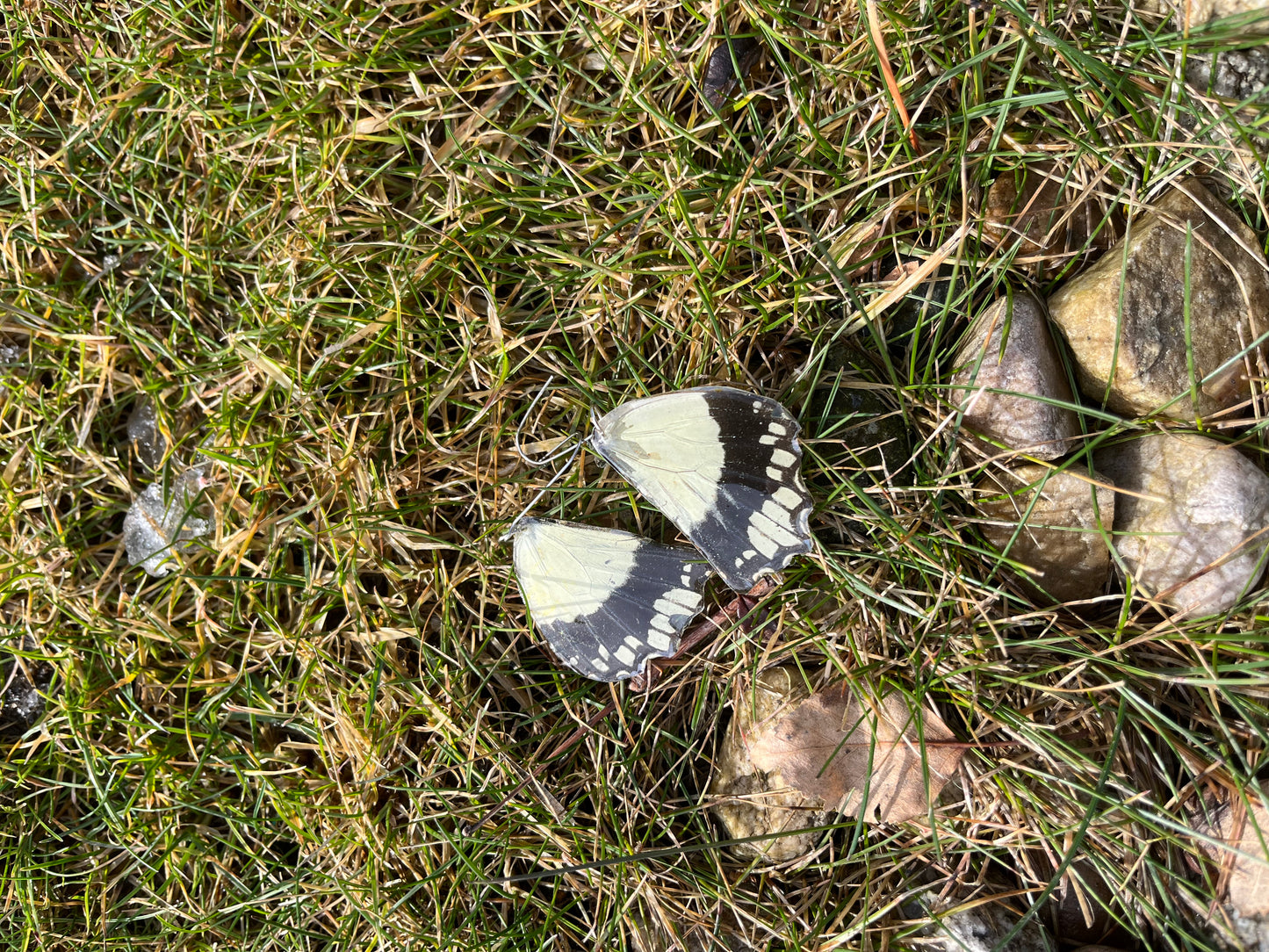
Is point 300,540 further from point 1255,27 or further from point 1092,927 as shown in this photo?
point 1255,27

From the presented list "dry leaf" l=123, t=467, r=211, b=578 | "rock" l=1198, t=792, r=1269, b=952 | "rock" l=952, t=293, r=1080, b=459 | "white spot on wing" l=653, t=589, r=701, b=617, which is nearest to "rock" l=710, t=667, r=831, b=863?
"white spot on wing" l=653, t=589, r=701, b=617

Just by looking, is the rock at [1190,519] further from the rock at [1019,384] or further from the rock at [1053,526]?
the rock at [1019,384]

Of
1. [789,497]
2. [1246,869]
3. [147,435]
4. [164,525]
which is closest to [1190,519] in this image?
[1246,869]

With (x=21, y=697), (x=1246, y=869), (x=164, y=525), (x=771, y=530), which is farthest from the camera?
(x=21, y=697)

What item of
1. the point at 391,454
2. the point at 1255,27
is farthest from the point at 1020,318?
the point at 391,454

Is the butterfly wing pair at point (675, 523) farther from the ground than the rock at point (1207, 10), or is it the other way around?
the rock at point (1207, 10)

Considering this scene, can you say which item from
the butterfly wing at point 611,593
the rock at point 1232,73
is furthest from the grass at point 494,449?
the butterfly wing at point 611,593

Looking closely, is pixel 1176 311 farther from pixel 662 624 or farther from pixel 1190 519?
pixel 662 624
